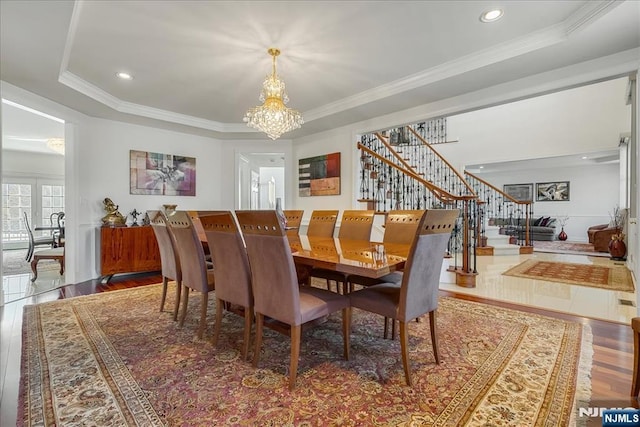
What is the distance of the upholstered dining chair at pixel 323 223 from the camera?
135 inches

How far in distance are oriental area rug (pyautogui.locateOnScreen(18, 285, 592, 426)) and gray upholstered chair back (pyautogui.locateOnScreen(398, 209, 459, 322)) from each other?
431 mm

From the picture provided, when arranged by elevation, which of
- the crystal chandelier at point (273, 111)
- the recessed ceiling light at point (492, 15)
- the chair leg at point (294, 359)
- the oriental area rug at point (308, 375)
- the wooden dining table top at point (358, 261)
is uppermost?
the recessed ceiling light at point (492, 15)

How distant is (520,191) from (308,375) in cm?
1135

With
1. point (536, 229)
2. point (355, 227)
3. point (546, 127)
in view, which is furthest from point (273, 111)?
point (536, 229)

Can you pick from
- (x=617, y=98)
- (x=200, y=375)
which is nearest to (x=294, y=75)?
(x=200, y=375)

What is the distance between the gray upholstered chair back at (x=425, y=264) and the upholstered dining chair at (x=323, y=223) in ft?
5.35

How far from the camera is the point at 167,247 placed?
2793 millimetres

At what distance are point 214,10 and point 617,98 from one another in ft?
27.7

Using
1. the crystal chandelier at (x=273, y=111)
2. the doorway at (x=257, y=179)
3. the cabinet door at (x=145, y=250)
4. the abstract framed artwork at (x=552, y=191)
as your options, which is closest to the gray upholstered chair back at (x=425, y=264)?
the crystal chandelier at (x=273, y=111)

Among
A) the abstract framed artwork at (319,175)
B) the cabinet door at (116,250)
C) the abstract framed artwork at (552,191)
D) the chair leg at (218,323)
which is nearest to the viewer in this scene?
the chair leg at (218,323)

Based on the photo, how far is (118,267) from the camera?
4.22 metres

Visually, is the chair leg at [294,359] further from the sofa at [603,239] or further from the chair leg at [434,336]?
the sofa at [603,239]

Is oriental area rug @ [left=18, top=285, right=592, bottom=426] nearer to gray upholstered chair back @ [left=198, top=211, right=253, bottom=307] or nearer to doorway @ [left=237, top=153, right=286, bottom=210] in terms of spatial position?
gray upholstered chair back @ [left=198, top=211, right=253, bottom=307]

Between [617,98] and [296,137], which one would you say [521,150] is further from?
[296,137]
